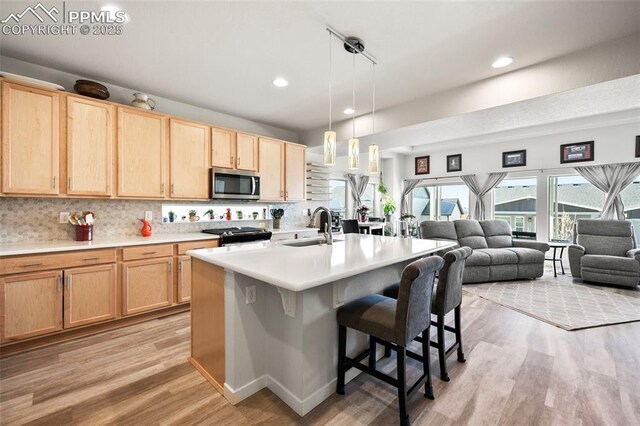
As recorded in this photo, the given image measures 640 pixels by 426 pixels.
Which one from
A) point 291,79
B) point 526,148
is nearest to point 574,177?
point 526,148

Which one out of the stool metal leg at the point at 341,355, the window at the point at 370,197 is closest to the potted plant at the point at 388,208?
the window at the point at 370,197

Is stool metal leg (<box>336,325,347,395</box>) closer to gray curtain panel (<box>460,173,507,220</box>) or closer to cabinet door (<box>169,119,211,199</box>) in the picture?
cabinet door (<box>169,119,211,199</box>)

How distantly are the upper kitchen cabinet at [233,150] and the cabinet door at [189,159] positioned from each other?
12cm

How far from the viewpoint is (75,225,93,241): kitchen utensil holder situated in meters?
3.02

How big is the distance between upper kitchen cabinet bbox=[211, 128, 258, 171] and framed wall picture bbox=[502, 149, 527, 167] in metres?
5.47

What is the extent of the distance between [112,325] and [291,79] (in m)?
3.24

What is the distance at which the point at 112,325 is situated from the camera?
296 cm

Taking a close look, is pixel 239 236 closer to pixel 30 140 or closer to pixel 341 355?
pixel 30 140

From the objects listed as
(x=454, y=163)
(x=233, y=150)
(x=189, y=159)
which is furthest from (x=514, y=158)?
(x=189, y=159)

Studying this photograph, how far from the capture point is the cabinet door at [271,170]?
4543mm

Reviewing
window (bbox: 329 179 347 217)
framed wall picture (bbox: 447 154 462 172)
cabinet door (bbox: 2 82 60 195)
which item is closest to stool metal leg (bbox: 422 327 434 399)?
cabinet door (bbox: 2 82 60 195)

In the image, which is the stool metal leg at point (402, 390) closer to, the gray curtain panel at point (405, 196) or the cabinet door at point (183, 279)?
the cabinet door at point (183, 279)

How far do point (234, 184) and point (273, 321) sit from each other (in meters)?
2.64

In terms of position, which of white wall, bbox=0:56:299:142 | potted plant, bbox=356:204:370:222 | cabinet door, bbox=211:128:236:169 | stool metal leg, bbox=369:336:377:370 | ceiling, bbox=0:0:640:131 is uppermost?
ceiling, bbox=0:0:640:131
